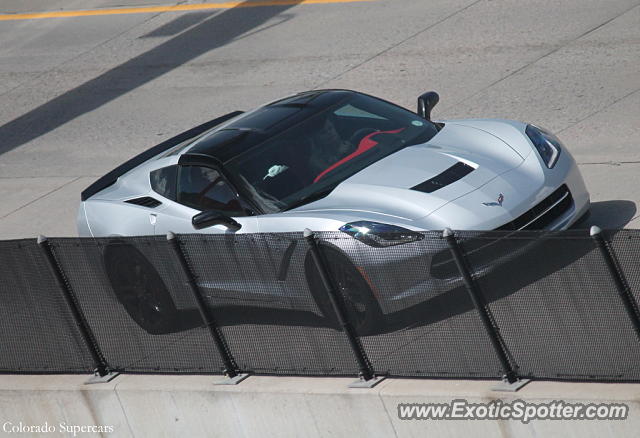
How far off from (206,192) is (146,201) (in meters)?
0.66

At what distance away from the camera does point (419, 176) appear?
25.4 ft

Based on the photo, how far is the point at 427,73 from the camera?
1349cm

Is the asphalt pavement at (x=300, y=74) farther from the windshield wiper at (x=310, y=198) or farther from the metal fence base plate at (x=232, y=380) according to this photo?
the metal fence base plate at (x=232, y=380)

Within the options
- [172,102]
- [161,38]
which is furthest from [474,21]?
[161,38]

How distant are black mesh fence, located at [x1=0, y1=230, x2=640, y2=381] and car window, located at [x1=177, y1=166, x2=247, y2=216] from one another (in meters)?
1.00

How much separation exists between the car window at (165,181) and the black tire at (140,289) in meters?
1.30

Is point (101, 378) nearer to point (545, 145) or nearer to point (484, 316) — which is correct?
point (484, 316)

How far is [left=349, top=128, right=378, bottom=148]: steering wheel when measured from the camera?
8430mm

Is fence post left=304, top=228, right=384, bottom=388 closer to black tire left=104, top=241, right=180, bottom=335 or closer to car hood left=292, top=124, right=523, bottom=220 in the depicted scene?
car hood left=292, top=124, right=523, bottom=220

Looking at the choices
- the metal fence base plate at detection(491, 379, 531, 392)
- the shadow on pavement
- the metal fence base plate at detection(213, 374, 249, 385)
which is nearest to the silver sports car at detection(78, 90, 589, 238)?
the metal fence base plate at detection(213, 374, 249, 385)

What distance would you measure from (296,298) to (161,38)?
1217cm

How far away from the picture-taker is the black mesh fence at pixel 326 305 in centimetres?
557

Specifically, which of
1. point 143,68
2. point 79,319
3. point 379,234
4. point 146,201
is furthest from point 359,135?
point 143,68

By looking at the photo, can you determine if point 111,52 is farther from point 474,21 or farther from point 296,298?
point 296,298
